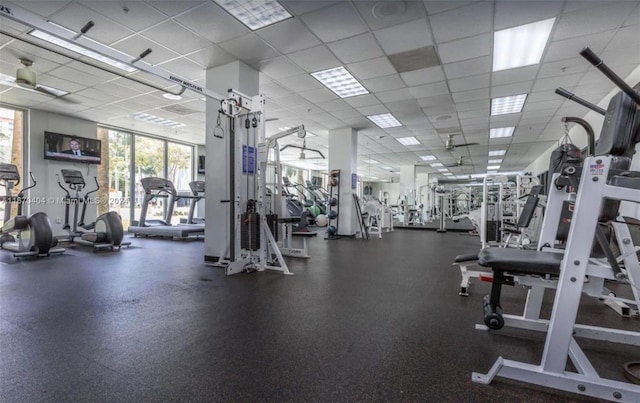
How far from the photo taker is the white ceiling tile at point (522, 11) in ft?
10.1

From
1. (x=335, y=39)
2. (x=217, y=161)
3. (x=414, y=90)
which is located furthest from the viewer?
(x=414, y=90)

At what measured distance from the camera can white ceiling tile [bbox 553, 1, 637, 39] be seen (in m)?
3.12

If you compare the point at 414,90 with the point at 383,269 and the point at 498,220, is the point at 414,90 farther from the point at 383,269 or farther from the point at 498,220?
the point at 383,269

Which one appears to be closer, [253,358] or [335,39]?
[253,358]

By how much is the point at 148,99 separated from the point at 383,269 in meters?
5.47

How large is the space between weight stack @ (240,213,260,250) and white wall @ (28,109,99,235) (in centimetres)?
574

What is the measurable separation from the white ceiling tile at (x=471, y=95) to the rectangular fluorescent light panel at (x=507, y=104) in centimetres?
34

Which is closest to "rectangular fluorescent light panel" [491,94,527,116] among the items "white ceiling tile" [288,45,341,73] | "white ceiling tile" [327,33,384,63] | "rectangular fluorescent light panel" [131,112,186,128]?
"white ceiling tile" [327,33,384,63]

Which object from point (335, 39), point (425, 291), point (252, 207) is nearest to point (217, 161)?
point (252, 207)

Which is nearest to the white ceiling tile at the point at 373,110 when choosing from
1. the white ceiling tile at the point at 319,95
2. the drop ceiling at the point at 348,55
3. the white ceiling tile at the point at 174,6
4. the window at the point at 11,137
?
the drop ceiling at the point at 348,55

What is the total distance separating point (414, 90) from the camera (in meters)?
5.40

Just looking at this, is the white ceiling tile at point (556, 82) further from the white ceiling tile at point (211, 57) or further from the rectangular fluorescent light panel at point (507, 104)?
the white ceiling tile at point (211, 57)

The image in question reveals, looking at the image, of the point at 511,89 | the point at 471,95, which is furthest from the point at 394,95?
the point at 511,89

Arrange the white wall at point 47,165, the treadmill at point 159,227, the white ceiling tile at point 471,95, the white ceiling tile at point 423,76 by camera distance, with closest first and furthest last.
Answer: the white ceiling tile at point 423,76
the white ceiling tile at point 471,95
the white wall at point 47,165
the treadmill at point 159,227
